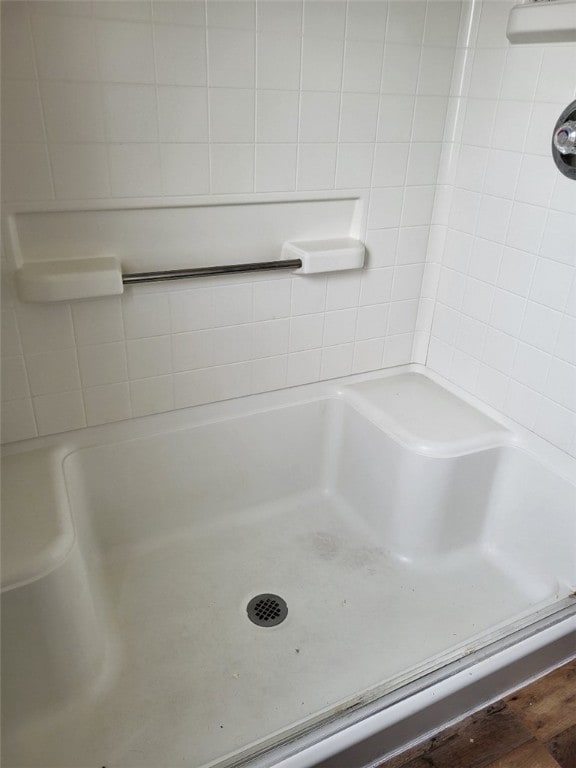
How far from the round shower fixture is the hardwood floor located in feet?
3.41

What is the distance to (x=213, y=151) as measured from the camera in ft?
4.12

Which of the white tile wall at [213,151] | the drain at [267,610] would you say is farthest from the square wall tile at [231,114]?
the drain at [267,610]

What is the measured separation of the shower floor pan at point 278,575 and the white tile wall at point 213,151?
135 mm

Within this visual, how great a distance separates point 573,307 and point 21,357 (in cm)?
119

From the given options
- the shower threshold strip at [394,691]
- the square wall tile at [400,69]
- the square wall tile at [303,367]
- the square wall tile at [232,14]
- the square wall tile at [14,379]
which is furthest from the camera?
the square wall tile at [303,367]

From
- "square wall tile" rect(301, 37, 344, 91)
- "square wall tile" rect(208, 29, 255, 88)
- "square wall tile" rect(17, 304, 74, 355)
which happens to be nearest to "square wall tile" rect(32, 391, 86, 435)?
"square wall tile" rect(17, 304, 74, 355)

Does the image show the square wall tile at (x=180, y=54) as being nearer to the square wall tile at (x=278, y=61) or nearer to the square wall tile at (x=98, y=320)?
the square wall tile at (x=278, y=61)

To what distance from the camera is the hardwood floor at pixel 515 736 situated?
1.03m

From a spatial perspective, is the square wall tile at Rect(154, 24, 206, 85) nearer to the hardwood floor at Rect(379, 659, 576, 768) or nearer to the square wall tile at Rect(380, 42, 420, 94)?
the square wall tile at Rect(380, 42, 420, 94)

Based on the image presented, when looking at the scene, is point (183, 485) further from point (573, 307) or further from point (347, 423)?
point (573, 307)

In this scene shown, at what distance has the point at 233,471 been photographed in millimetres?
1604

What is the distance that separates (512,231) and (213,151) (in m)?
0.72

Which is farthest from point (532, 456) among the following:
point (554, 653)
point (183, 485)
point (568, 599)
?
point (183, 485)

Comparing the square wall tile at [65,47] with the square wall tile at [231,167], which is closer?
the square wall tile at [65,47]
